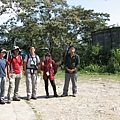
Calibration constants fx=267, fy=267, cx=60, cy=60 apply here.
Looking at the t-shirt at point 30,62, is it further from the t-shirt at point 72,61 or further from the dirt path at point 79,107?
the t-shirt at point 72,61

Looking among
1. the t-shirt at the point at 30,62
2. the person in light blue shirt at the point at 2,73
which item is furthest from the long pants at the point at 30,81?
the person in light blue shirt at the point at 2,73

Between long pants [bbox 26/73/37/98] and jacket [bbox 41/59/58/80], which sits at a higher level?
jacket [bbox 41/59/58/80]

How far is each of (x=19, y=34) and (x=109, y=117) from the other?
2434cm

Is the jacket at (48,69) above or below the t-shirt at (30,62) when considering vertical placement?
below

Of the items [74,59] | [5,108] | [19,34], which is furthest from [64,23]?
[5,108]

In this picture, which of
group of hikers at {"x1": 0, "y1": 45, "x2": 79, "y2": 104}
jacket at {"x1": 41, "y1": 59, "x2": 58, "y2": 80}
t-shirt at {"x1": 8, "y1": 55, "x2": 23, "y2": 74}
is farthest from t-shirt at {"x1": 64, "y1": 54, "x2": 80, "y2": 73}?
t-shirt at {"x1": 8, "y1": 55, "x2": 23, "y2": 74}

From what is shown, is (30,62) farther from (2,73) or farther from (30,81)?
(2,73)

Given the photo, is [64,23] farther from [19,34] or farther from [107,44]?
[107,44]

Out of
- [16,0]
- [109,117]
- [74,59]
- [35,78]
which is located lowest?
[109,117]

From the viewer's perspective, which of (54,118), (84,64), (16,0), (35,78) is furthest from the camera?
(16,0)

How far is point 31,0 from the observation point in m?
29.0

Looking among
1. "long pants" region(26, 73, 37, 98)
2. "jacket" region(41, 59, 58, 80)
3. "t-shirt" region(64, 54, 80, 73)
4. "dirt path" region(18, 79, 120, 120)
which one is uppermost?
"t-shirt" region(64, 54, 80, 73)

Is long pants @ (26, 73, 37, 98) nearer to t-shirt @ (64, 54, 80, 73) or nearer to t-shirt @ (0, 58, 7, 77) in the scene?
t-shirt @ (0, 58, 7, 77)

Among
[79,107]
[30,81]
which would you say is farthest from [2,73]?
[79,107]
